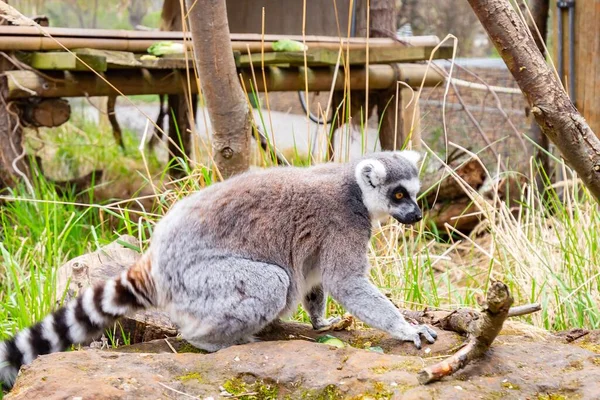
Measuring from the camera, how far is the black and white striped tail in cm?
303

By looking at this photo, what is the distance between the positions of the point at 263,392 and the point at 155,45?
4594mm

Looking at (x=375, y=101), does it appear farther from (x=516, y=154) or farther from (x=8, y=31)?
(x=8, y=31)

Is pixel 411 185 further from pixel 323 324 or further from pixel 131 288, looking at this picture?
pixel 131 288

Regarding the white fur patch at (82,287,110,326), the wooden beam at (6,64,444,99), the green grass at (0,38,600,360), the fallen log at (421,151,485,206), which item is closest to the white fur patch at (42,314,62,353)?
the white fur patch at (82,287,110,326)

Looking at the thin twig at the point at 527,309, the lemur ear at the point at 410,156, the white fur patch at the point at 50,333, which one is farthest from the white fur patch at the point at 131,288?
the thin twig at the point at 527,309

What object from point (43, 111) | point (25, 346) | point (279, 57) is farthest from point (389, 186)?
point (43, 111)

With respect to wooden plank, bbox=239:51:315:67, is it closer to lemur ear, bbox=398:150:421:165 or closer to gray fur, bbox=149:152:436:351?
lemur ear, bbox=398:150:421:165

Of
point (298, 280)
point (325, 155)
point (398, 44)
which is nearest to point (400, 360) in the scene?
point (298, 280)

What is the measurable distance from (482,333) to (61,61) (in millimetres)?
4532

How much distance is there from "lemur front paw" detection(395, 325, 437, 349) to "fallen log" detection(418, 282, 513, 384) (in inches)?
13.1

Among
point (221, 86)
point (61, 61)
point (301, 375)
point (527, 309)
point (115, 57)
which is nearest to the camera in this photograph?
point (527, 309)

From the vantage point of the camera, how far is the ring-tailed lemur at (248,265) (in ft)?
10.2

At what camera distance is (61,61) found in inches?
235

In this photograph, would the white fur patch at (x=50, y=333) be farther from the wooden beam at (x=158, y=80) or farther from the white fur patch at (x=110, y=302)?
the wooden beam at (x=158, y=80)
